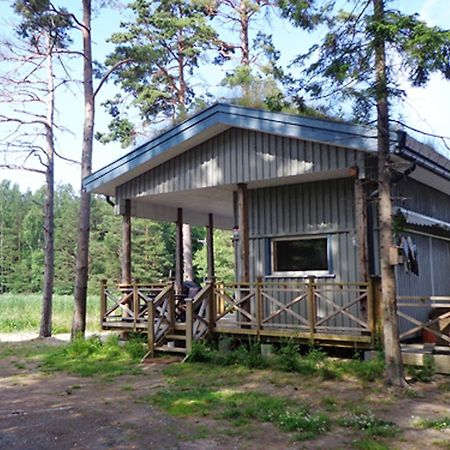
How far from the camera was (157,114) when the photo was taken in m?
21.0

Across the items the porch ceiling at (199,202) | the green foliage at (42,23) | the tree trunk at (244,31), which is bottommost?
the porch ceiling at (199,202)

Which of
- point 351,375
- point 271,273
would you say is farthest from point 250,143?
point 351,375

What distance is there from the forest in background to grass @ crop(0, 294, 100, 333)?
859 cm

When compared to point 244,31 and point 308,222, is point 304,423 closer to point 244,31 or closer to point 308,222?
point 308,222

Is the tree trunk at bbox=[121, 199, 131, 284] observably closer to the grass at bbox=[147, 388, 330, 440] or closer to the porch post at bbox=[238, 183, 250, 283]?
the porch post at bbox=[238, 183, 250, 283]

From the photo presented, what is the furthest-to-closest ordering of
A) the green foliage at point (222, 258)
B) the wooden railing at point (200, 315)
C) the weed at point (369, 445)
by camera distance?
1. the green foliage at point (222, 258)
2. the wooden railing at point (200, 315)
3. the weed at point (369, 445)

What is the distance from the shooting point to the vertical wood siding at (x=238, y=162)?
→ 864 cm

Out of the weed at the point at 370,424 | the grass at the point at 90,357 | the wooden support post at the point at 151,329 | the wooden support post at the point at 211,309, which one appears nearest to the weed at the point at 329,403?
the weed at the point at 370,424

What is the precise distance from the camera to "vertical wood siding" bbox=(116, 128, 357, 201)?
864 centimetres

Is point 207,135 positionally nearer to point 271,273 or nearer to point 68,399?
point 271,273

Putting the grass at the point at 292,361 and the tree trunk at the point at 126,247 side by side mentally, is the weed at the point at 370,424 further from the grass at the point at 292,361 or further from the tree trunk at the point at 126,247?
the tree trunk at the point at 126,247

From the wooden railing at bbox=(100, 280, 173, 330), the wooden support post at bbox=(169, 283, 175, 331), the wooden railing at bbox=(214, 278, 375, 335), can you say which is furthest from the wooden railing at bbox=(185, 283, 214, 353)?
the wooden railing at bbox=(100, 280, 173, 330)

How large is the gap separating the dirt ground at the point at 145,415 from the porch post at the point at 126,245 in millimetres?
3131

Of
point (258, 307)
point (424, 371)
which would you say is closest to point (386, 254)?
point (424, 371)
